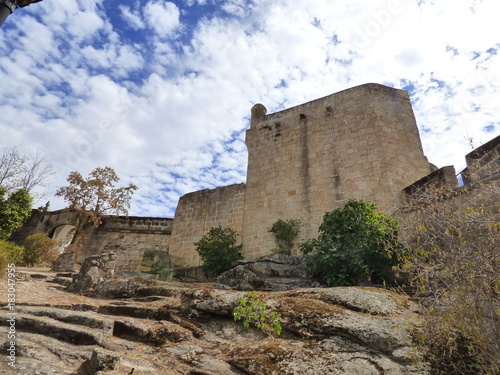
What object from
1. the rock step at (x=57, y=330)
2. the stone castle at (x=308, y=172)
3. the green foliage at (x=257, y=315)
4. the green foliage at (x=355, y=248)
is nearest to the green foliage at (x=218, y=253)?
the stone castle at (x=308, y=172)

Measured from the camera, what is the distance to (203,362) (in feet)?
13.3

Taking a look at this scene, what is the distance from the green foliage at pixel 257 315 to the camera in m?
4.56

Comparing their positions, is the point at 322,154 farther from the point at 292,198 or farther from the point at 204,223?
the point at 204,223

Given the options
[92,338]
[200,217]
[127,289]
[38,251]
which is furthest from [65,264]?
[92,338]

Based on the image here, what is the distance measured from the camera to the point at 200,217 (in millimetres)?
14086

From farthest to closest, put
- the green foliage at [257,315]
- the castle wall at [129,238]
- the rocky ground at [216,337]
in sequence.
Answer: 1. the castle wall at [129,238]
2. the green foliage at [257,315]
3. the rocky ground at [216,337]

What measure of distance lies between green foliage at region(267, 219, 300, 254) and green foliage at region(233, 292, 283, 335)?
649cm

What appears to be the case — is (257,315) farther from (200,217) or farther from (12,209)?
(12,209)

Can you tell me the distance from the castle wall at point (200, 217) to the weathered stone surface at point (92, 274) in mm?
4541

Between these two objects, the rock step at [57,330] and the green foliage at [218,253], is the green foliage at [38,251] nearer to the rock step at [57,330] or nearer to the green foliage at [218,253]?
the green foliage at [218,253]

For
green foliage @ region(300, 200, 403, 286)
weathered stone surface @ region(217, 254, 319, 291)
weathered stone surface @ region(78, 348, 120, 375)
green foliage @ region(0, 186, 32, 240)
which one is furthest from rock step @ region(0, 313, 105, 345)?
green foliage @ region(0, 186, 32, 240)

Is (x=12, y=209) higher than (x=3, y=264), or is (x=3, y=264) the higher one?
(x=12, y=209)

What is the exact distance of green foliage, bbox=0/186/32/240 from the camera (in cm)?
1473

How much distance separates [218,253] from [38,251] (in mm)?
8233
